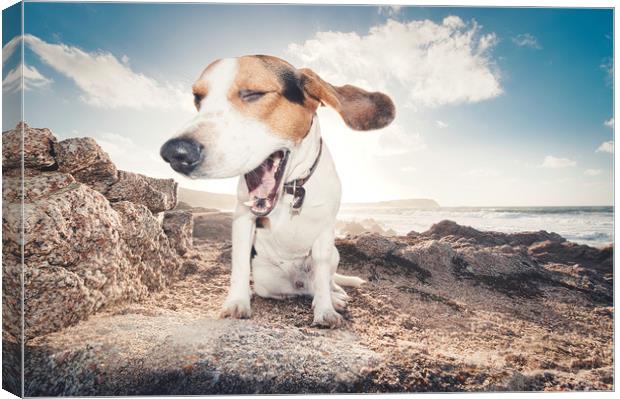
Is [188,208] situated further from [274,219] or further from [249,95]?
[249,95]

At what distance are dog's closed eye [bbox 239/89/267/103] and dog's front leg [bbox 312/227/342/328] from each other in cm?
90

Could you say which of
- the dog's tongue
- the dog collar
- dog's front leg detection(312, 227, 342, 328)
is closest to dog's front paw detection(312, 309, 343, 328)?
dog's front leg detection(312, 227, 342, 328)

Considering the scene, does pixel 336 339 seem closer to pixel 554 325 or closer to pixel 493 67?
pixel 554 325

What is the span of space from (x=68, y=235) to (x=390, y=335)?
67.6 inches

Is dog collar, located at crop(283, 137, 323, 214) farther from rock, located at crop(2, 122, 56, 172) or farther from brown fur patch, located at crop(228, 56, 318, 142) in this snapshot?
rock, located at crop(2, 122, 56, 172)

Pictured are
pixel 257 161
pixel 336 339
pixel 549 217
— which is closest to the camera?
pixel 257 161

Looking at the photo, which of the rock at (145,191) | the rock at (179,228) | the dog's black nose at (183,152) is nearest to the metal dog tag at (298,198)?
the dog's black nose at (183,152)

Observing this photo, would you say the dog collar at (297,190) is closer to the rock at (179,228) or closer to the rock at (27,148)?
the rock at (179,228)

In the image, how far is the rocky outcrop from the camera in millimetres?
1729

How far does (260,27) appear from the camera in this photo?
225 cm

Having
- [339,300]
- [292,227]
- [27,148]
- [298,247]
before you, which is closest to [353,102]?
[292,227]

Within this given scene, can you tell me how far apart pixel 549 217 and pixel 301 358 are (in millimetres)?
1914

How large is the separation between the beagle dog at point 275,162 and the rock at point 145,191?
706 mm

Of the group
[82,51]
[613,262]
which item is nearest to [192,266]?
[82,51]
